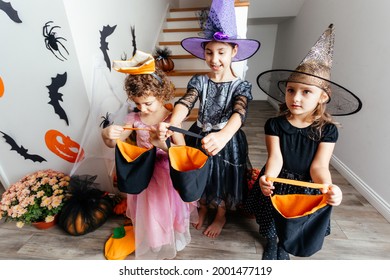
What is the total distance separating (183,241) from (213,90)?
79 centimetres

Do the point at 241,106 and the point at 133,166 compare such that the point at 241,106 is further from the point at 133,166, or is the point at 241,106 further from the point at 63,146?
the point at 63,146

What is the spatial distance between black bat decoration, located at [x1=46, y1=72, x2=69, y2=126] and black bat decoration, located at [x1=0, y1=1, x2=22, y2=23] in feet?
0.91

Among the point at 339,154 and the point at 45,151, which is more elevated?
the point at 45,151

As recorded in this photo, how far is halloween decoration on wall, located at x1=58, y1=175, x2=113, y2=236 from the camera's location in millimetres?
1129

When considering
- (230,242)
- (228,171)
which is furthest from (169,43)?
(230,242)

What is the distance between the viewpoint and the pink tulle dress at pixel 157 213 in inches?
36.2

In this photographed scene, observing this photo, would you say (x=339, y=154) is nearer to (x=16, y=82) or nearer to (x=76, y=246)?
(x=76, y=246)

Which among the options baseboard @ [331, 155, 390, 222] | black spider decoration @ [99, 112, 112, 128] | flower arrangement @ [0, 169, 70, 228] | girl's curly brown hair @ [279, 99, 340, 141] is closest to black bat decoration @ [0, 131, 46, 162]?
flower arrangement @ [0, 169, 70, 228]

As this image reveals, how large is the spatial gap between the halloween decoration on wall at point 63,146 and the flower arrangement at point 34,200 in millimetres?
146

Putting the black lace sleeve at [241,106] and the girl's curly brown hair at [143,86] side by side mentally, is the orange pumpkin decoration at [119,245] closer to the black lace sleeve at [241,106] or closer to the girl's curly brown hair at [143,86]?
the girl's curly brown hair at [143,86]

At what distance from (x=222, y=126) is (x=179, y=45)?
179 cm

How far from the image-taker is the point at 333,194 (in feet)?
2.04

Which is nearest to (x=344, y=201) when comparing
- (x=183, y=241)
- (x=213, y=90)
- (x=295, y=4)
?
(x=183, y=241)
